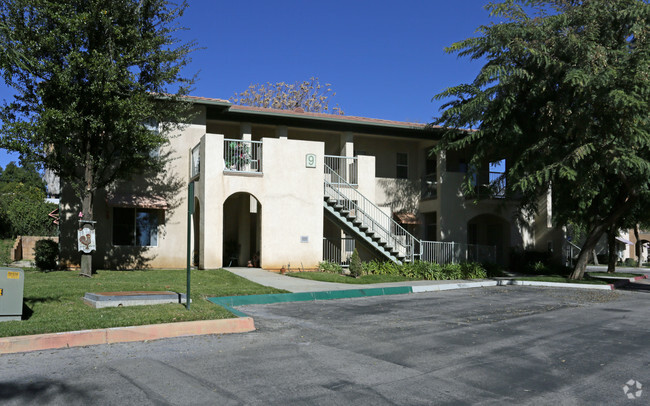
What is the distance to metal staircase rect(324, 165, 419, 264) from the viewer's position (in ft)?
65.4

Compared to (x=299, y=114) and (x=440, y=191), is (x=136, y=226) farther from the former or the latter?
(x=440, y=191)

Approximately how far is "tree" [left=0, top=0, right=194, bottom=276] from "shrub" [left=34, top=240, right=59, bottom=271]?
280 cm

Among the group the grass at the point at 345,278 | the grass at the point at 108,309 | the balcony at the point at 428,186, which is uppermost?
the balcony at the point at 428,186

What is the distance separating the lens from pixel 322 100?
45562mm

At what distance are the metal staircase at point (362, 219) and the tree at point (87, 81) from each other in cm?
712

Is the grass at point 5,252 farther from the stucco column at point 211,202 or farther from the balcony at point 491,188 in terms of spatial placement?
the balcony at point 491,188

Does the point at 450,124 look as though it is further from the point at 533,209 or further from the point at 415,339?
the point at 415,339

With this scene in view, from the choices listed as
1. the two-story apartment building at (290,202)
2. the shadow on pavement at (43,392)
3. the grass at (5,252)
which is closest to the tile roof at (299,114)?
the two-story apartment building at (290,202)

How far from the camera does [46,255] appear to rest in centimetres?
1792

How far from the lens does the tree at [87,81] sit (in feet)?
48.6

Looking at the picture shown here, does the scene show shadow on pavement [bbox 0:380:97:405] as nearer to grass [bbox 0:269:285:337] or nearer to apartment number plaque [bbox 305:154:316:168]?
grass [bbox 0:269:285:337]

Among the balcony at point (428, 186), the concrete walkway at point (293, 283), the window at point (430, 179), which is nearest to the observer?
the concrete walkway at point (293, 283)

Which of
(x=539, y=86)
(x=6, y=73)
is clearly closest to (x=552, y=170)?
(x=539, y=86)

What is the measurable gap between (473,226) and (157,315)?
821 inches
